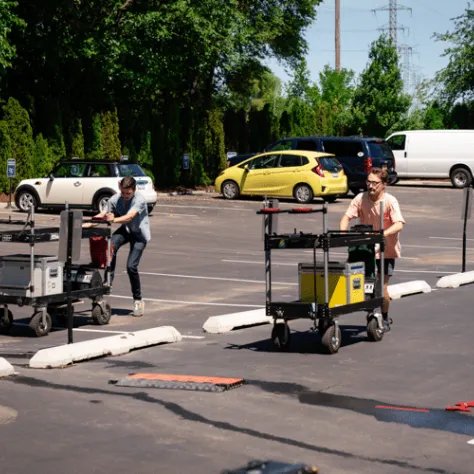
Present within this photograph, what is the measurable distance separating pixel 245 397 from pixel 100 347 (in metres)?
2.72

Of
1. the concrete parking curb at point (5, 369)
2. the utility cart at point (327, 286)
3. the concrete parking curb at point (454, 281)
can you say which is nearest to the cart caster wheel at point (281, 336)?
the utility cart at point (327, 286)

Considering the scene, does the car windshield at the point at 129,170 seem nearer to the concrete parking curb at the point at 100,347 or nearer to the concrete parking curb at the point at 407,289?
the concrete parking curb at the point at 407,289

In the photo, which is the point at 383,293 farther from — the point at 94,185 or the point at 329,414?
the point at 94,185

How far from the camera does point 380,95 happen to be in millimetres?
61156

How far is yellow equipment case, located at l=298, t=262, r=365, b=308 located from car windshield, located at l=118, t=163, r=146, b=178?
1965cm

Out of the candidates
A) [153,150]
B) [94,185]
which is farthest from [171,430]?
[153,150]

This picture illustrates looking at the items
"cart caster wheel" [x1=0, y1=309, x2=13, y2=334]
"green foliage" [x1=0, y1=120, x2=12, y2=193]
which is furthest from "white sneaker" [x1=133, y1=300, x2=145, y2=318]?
"green foliage" [x1=0, y1=120, x2=12, y2=193]

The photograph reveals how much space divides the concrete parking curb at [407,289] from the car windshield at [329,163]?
19657 mm

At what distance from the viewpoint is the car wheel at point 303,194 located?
37750 millimetres

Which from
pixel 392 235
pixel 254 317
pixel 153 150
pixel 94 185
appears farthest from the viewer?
pixel 153 150

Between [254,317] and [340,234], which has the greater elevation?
[340,234]

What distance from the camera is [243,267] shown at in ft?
Answer: 70.7

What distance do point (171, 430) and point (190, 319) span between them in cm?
655

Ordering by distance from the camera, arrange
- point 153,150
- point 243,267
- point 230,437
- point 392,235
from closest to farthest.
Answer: point 230,437
point 392,235
point 243,267
point 153,150
